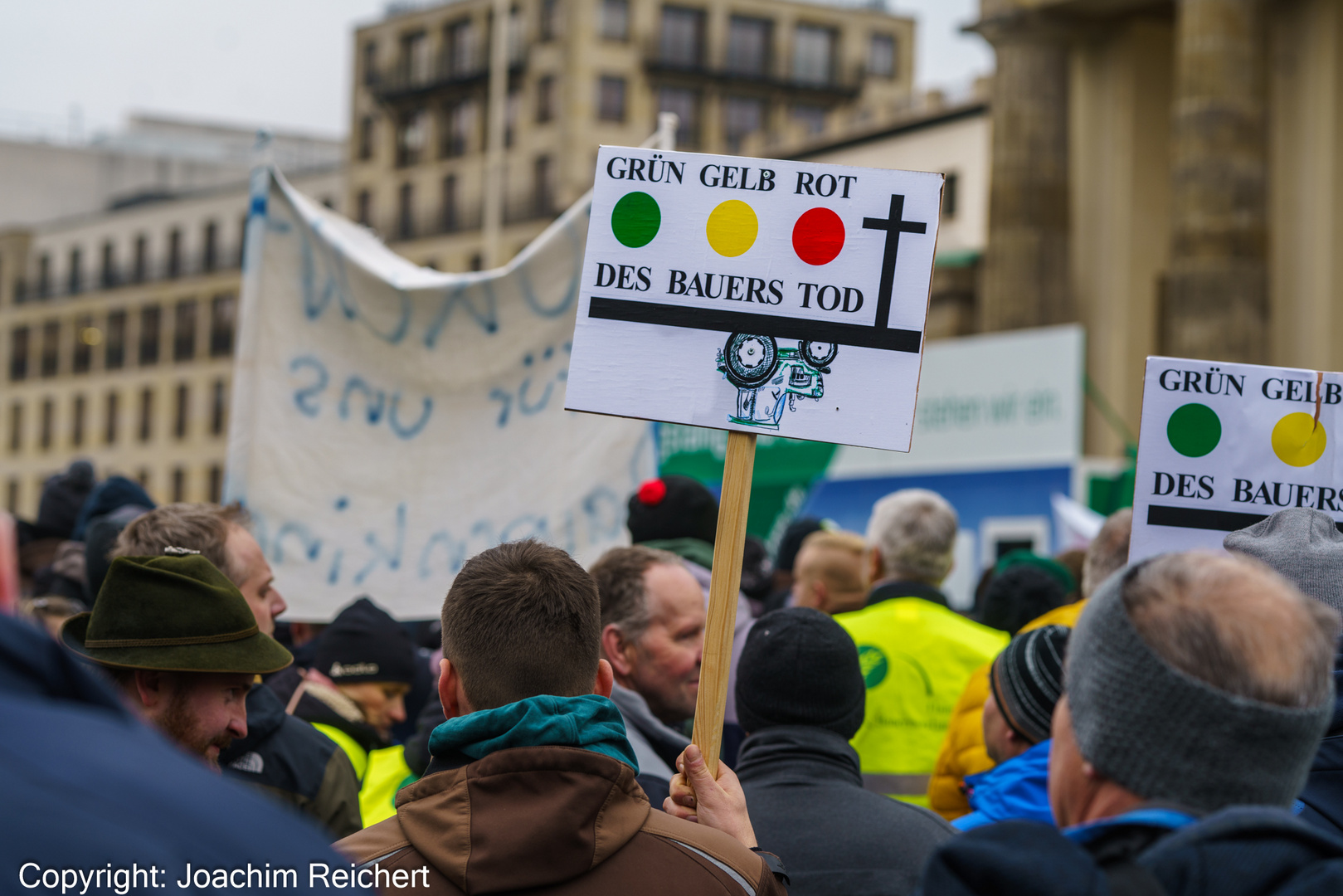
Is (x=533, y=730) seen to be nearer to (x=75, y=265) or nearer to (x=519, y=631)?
(x=519, y=631)


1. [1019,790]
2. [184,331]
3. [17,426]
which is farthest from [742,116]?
[1019,790]

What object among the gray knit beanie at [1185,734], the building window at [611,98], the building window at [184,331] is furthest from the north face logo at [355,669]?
the building window at [184,331]

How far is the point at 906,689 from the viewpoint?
4.73 metres

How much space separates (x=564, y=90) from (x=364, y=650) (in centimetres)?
5113

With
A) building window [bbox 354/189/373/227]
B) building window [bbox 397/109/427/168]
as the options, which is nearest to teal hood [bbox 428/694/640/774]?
building window [bbox 397/109/427/168]

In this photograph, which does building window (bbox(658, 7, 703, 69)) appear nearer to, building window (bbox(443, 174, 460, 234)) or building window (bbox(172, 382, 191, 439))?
building window (bbox(443, 174, 460, 234))

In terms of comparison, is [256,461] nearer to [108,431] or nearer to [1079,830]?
[1079,830]

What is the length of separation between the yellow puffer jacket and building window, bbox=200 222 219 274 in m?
62.4

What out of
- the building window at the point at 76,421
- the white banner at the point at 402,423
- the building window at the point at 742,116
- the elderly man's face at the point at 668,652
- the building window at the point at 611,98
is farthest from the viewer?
the building window at the point at 76,421

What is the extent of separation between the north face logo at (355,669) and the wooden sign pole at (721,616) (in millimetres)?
2267

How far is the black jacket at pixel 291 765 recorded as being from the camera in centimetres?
356

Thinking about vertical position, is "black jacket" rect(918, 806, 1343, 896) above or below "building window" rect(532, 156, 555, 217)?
below

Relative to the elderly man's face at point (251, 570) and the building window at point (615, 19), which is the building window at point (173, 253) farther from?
the elderly man's face at point (251, 570)

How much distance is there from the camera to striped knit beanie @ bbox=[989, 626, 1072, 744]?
3.39m
